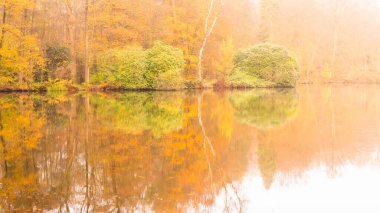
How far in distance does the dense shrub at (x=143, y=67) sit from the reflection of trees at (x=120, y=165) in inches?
638

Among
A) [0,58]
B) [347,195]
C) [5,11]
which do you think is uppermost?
[5,11]

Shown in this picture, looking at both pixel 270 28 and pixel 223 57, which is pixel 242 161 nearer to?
pixel 223 57

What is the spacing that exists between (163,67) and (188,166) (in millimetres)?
21343

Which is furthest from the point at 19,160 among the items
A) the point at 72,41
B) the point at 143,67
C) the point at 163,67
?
the point at 72,41

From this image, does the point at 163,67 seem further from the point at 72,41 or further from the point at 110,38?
the point at 72,41

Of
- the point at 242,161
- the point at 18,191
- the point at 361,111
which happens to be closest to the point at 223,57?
the point at 361,111

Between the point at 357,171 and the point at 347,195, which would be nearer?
the point at 347,195

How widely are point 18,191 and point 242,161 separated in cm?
359

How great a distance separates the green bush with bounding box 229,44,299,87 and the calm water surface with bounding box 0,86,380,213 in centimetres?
2377

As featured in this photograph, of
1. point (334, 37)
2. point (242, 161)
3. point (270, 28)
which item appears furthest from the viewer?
point (334, 37)

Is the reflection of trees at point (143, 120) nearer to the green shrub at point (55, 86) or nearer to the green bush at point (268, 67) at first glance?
the green shrub at point (55, 86)

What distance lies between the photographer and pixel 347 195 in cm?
487

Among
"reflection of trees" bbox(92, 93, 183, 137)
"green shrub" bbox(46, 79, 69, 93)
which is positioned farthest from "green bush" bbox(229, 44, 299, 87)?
"reflection of trees" bbox(92, 93, 183, 137)

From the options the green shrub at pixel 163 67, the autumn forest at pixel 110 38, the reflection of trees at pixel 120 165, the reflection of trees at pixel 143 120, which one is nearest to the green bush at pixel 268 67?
the autumn forest at pixel 110 38
